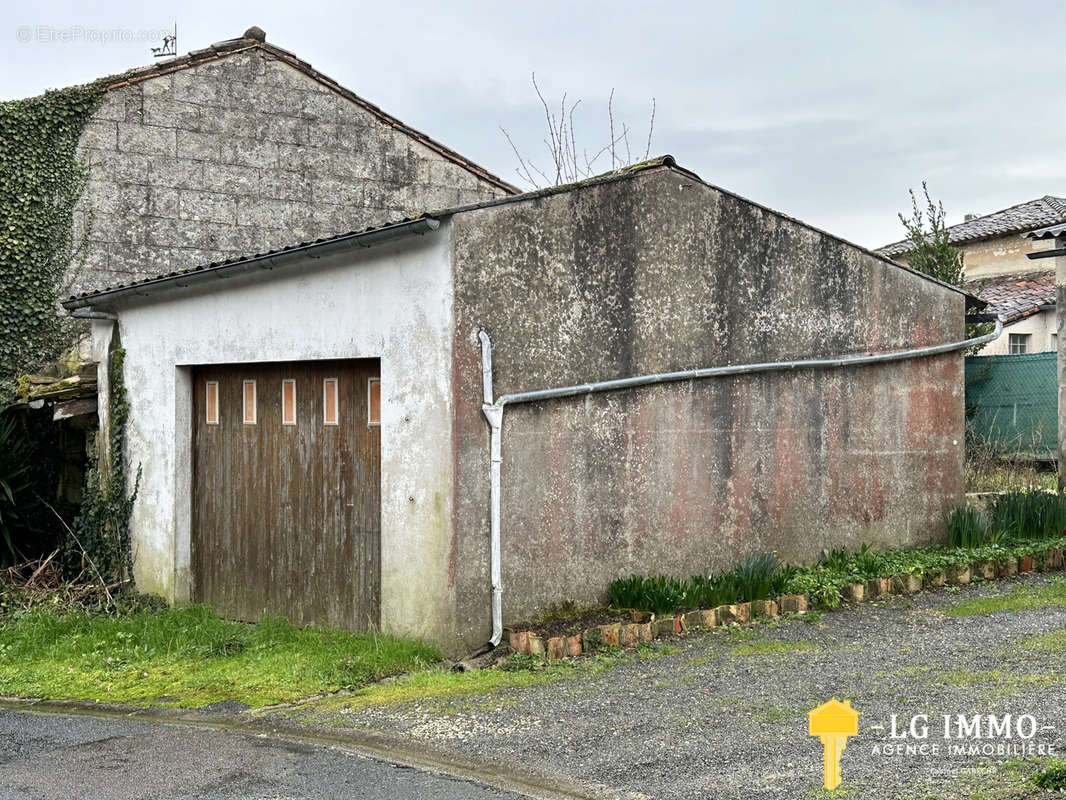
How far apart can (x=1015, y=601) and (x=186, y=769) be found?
695cm

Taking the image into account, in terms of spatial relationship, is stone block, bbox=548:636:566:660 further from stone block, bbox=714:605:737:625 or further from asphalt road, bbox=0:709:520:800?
asphalt road, bbox=0:709:520:800

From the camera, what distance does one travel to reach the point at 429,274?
840cm

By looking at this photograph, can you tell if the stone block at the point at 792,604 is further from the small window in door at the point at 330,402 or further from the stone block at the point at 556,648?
the small window in door at the point at 330,402

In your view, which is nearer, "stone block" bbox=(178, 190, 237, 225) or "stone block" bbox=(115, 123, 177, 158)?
"stone block" bbox=(115, 123, 177, 158)

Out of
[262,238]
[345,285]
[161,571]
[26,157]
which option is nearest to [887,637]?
[345,285]

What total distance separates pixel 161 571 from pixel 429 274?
15.0 feet

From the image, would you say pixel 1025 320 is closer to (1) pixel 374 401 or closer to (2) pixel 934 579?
(2) pixel 934 579

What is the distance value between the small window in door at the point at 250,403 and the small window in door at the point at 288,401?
462 millimetres

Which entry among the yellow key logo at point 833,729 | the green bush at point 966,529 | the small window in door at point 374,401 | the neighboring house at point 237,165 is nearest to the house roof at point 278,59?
the neighboring house at point 237,165

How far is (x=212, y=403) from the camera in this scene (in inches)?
425

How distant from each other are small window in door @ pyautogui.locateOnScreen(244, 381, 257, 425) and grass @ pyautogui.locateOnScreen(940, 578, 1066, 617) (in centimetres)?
617

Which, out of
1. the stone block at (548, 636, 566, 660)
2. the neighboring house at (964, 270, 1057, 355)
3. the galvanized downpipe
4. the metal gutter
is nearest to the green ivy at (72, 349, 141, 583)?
the metal gutter

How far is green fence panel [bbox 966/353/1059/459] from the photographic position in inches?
649

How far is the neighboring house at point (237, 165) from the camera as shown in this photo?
13.4 m
